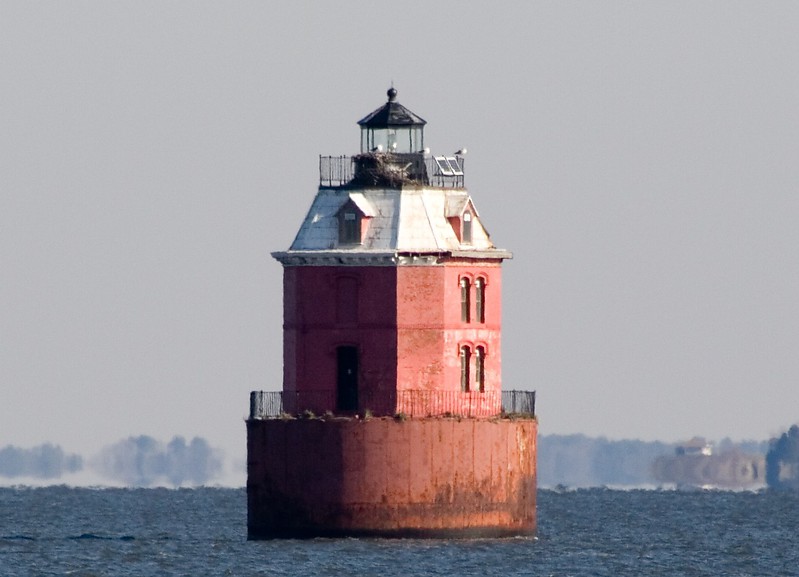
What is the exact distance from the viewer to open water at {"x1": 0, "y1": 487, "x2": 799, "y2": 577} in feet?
268

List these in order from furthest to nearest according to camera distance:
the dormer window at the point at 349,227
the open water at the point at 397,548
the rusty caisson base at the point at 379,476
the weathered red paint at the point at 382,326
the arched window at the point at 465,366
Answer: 1. the arched window at the point at 465,366
2. the dormer window at the point at 349,227
3. the weathered red paint at the point at 382,326
4. the rusty caisson base at the point at 379,476
5. the open water at the point at 397,548

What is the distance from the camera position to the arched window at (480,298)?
90.1 meters

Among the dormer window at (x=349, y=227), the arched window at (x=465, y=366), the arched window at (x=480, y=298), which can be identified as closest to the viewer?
the dormer window at (x=349, y=227)

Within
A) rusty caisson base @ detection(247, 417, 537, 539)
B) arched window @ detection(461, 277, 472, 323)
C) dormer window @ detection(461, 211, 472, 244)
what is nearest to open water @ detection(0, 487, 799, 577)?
rusty caisson base @ detection(247, 417, 537, 539)

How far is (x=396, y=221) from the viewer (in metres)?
89.1

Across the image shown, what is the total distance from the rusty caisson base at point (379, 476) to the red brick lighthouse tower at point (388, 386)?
0.10 ft

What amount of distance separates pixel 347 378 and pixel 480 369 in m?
4.07

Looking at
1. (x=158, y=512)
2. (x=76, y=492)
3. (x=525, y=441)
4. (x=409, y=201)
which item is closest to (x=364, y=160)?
(x=409, y=201)

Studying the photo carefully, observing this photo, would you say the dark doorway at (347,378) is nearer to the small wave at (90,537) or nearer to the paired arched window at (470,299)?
the paired arched window at (470,299)

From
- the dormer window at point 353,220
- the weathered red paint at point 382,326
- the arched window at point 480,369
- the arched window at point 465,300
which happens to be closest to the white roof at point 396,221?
the dormer window at point 353,220

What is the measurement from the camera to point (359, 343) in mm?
88750

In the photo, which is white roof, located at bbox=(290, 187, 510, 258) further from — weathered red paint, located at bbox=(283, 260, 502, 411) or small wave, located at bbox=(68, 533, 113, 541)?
small wave, located at bbox=(68, 533, 113, 541)

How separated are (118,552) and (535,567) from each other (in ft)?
43.7

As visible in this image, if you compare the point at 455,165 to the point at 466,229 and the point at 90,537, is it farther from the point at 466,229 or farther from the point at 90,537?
the point at 90,537
